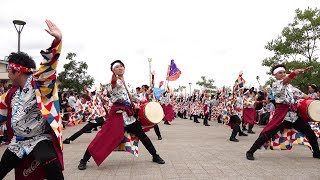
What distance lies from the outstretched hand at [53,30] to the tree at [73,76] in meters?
30.7

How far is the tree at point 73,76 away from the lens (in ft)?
109

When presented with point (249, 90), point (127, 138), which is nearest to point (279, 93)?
point (127, 138)

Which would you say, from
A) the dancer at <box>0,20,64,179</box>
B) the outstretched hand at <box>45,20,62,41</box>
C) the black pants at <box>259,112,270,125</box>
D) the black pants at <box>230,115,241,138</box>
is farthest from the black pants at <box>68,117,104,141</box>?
the black pants at <box>259,112,270,125</box>

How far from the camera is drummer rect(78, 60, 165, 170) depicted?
5.57m

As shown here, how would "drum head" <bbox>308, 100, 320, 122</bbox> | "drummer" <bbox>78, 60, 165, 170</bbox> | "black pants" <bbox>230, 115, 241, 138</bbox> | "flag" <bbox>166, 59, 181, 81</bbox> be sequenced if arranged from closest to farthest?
"drummer" <bbox>78, 60, 165, 170</bbox> → "drum head" <bbox>308, 100, 320, 122</bbox> → "black pants" <bbox>230, 115, 241, 138</bbox> → "flag" <bbox>166, 59, 181, 81</bbox>

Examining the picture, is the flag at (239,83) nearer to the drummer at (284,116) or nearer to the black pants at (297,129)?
the drummer at (284,116)

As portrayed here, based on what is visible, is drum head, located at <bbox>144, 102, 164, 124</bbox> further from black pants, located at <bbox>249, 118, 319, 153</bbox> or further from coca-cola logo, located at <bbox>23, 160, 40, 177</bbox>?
coca-cola logo, located at <bbox>23, 160, 40, 177</bbox>

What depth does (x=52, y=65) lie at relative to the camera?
2990mm

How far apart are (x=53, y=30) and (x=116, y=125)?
300cm

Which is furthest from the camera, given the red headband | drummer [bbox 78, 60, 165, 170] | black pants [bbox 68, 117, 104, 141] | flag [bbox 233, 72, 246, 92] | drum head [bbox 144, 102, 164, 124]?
flag [bbox 233, 72, 246, 92]

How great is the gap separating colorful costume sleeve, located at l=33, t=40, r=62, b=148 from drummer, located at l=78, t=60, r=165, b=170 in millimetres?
2408

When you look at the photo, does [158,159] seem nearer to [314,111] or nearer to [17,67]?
[314,111]

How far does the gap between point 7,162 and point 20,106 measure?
1.77ft

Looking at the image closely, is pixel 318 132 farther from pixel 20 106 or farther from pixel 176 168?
pixel 20 106
